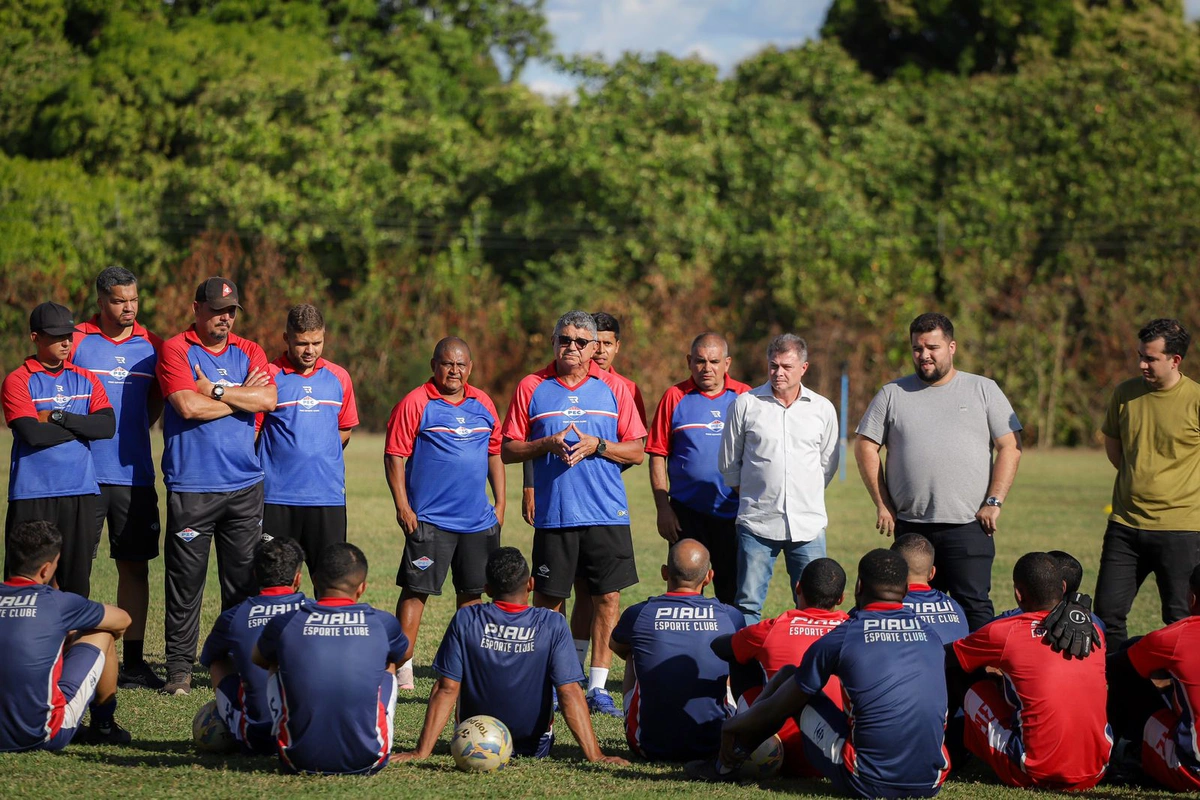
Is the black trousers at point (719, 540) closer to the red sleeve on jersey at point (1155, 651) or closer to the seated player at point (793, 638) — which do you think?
the seated player at point (793, 638)

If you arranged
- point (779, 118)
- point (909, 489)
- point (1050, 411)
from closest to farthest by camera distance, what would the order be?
point (909, 489) < point (1050, 411) < point (779, 118)

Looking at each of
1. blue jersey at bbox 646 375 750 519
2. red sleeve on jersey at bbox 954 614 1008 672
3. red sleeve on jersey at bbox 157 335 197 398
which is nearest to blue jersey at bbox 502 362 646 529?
blue jersey at bbox 646 375 750 519

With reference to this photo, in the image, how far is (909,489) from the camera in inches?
302

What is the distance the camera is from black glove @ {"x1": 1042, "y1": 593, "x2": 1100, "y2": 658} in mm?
5793

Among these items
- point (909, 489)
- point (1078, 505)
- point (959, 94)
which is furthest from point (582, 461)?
point (959, 94)

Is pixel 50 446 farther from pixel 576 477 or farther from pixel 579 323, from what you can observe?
pixel 579 323

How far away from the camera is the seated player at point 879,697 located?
5.63 meters

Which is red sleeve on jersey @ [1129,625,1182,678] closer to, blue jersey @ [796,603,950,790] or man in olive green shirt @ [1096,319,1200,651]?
blue jersey @ [796,603,950,790]

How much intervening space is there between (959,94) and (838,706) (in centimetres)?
3623

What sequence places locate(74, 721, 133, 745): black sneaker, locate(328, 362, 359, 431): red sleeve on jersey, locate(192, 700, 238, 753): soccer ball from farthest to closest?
locate(328, 362, 359, 431): red sleeve on jersey < locate(74, 721, 133, 745): black sneaker < locate(192, 700, 238, 753): soccer ball

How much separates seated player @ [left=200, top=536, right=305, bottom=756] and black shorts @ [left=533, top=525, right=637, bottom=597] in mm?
2033

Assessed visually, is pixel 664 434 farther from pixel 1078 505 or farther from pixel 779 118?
pixel 779 118

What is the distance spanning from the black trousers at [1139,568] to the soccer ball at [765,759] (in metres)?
2.57

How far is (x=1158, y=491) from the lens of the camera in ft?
24.8
